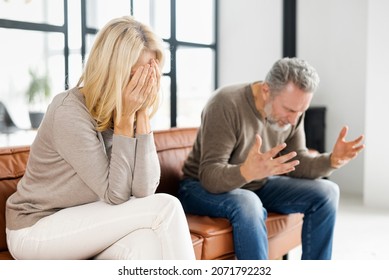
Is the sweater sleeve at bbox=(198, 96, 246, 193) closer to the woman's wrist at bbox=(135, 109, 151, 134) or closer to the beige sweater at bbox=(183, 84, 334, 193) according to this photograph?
the beige sweater at bbox=(183, 84, 334, 193)

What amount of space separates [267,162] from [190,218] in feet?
1.48

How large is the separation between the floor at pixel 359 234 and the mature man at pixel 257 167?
0.51 metres

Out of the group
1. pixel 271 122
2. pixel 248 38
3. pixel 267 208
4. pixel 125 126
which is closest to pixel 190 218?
pixel 267 208

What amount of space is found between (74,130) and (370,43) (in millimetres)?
2910

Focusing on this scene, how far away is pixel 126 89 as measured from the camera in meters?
1.50

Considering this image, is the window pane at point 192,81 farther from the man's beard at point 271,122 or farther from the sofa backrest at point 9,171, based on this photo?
the sofa backrest at point 9,171

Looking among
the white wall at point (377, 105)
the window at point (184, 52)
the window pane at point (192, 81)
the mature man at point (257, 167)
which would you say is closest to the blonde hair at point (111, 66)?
the mature man at point (257, 167)

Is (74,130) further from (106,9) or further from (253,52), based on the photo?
(253,52)

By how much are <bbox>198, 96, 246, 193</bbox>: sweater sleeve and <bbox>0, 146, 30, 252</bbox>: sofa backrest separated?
0.68 m

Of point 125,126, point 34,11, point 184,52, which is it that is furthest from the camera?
point 184,52

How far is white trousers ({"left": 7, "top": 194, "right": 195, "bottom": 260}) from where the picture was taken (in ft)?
4.53

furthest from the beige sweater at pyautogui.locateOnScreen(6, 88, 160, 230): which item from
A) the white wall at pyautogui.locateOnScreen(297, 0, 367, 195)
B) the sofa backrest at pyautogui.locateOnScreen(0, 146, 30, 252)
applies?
the white wall at pyautogui.locateOnScreen(297, 0, 367, 195)

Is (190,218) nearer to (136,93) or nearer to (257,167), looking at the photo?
(257,167)

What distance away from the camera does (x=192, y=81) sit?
4672 millimetres
